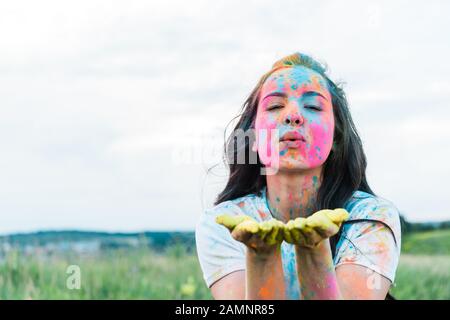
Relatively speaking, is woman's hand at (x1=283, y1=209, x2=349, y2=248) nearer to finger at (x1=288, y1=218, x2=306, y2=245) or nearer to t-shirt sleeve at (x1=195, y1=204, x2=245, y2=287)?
finger at (x1=288, y1=218, x2=306, y2=245)

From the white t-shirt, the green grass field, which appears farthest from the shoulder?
the green grass field

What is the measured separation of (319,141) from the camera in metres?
2.84

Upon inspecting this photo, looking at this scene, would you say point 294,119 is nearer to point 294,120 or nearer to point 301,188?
point 294,120

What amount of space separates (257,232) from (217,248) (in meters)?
0.62

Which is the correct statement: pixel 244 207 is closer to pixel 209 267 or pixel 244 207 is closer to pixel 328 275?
pixel 209 267

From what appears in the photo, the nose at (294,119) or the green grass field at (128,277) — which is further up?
the nose at (294,119)

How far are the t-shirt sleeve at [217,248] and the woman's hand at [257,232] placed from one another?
44 cm

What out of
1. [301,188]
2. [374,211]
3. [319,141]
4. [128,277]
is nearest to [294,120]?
[319,141]

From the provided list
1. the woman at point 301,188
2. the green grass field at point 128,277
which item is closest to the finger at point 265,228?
the woman at point 301,188

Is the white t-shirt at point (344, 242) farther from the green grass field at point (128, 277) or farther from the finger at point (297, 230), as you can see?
the green grass field at point (128, 277)

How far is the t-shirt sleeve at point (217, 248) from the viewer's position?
2.84 meters

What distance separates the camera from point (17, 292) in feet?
17.5
